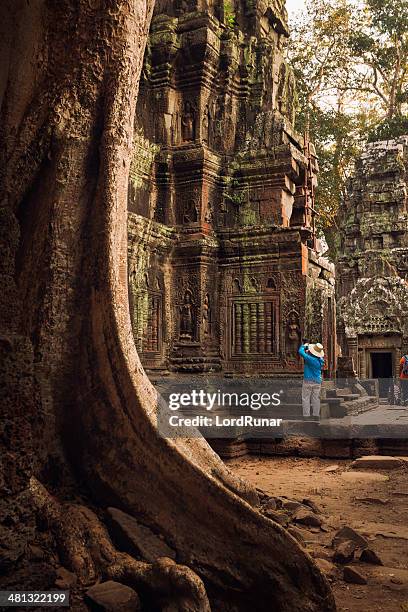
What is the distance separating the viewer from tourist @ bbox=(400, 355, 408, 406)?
12.0 m

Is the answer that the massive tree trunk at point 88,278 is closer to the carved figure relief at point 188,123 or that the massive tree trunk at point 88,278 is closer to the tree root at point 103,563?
the tree root at point 103,563

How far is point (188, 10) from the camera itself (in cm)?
927

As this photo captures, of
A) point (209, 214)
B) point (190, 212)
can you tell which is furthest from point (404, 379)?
point (190, 212)

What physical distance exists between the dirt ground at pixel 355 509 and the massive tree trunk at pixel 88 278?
0.70m

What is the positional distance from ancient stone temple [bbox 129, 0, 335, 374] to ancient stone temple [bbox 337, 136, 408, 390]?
937cm

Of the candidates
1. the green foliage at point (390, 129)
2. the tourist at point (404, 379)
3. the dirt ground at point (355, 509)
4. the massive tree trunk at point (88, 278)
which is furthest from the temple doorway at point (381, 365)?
the massive tree trunk at point (88, 278)

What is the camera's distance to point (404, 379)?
1204 cm

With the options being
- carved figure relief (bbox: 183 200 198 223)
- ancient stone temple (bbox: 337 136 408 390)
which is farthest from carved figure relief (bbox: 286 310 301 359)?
ancient stone temple (bbox: 337 136 408 390)

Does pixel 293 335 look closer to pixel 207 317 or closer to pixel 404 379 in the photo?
pixel 207 317

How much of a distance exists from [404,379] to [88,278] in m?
10.5

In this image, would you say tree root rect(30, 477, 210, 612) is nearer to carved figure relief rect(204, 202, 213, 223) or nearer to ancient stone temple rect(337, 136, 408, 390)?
carved figure relief rect(204, 202, 213, 223)

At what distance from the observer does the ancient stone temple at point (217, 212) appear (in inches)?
328

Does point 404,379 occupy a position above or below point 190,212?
below

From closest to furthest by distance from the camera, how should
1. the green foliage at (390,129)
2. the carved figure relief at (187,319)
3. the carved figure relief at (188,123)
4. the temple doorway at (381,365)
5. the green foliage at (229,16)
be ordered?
the carved figure relief at (187,319)
the carved figure relief at (188,123)
the green foliage at (229,16)
the temple doorway at (381,365)
the green foliage at (390,129)
